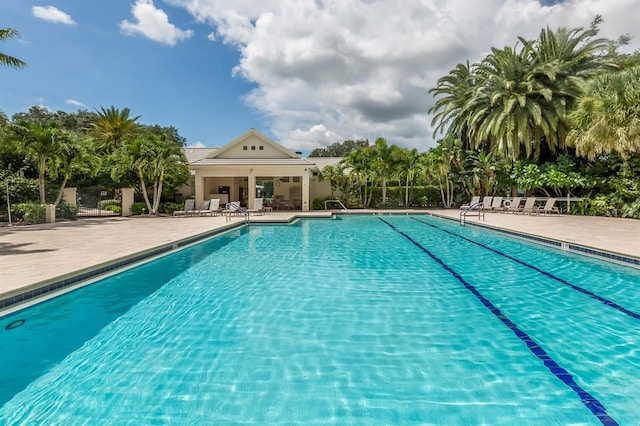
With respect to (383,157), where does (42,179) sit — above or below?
below

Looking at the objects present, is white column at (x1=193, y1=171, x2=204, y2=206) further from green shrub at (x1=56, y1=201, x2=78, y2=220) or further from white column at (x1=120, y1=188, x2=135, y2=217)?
green shrub at (x1=56, y1=201, x2=78, y2=220)

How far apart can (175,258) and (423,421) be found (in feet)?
26.4

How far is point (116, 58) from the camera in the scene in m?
19.5

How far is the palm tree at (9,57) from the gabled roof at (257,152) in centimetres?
1222

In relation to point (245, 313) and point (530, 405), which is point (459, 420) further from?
point (245, 313)

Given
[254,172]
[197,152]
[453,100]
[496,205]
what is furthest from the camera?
[197,152]

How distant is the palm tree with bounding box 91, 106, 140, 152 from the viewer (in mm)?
29859

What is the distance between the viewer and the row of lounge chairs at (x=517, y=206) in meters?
19.5

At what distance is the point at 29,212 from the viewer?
52.9 ft

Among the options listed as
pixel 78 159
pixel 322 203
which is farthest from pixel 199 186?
pixel 322 203

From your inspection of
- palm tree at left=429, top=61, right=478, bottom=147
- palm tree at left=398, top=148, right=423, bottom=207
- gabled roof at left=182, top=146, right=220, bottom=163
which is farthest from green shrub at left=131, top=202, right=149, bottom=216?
palm tree at left=429, top=61, right=478, bottom=147

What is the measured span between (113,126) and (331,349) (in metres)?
32.5

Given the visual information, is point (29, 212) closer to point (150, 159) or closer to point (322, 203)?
point (150, 159)

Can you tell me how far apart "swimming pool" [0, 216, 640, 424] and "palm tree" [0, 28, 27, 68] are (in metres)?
14.0
